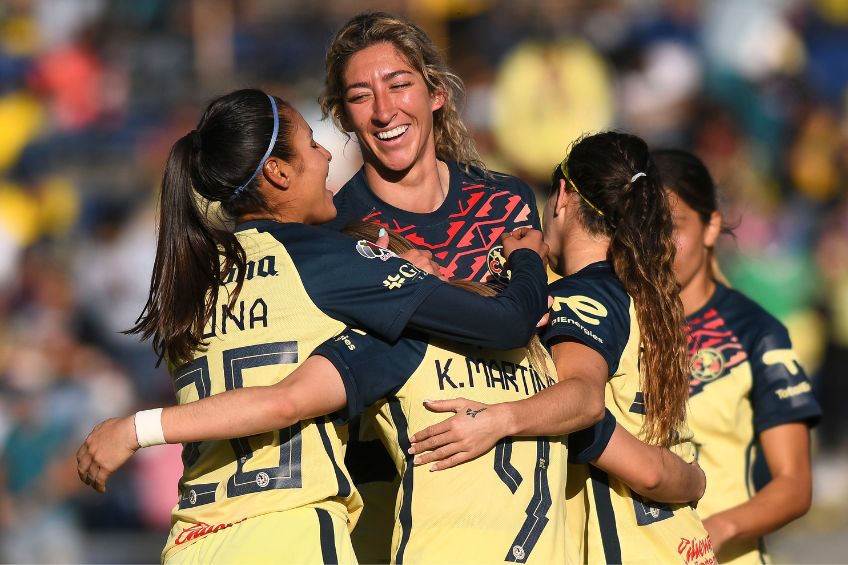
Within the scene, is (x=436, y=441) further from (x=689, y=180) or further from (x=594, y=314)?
(x=689, y=180)

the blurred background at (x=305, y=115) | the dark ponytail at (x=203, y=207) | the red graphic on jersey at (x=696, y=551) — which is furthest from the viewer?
the blurred background at (x=305, y=115)

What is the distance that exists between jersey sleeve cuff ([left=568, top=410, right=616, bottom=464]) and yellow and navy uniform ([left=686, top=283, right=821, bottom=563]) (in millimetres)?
889

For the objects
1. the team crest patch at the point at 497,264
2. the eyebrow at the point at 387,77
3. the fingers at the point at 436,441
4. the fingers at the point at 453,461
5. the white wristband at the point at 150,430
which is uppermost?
the eyebrow at the point at 387,77

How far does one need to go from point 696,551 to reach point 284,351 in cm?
131

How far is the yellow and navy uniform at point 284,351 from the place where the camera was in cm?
269

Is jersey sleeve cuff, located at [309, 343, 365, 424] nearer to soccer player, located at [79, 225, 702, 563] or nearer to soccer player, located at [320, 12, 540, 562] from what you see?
soccer player, located at [79, 225, 702, 563]

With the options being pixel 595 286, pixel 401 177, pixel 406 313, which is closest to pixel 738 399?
pixel 595 286

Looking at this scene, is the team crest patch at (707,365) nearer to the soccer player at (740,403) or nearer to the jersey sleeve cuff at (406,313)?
the soccer player at (740,403)

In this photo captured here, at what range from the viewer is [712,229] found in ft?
13.1

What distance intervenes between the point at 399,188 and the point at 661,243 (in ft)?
3.06

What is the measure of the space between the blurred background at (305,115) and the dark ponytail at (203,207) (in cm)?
509

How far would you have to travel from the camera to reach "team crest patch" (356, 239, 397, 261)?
2818mm

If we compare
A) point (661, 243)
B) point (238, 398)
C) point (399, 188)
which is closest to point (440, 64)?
point (399, 188)

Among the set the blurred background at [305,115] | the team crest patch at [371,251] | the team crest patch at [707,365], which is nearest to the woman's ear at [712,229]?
the team crest patch at [707,365]
